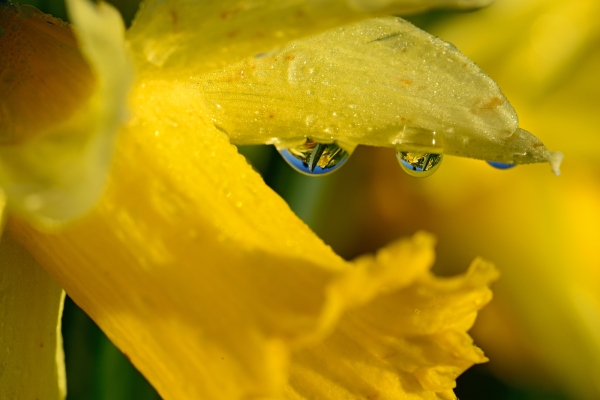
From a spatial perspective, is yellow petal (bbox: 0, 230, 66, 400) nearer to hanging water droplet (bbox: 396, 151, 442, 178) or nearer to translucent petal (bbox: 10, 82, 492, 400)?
translucent petal (bbox: 10, 82, 492, 400)

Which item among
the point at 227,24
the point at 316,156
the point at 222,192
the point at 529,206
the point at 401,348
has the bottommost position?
the point at 529,206

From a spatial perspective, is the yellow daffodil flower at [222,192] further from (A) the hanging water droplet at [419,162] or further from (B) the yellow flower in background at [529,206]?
(B) the yellow flower in background at [529,206]

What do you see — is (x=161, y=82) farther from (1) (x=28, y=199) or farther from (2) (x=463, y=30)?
(2) (x=463, y=30)

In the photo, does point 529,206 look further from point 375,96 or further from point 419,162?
point 375,96

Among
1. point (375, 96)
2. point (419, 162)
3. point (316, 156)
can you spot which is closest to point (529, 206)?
point (419, 162)

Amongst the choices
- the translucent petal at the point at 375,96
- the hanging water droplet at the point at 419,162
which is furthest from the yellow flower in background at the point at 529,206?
the translucent petal at the point at 375,96

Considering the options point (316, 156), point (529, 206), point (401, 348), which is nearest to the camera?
point (401, 348)
